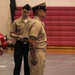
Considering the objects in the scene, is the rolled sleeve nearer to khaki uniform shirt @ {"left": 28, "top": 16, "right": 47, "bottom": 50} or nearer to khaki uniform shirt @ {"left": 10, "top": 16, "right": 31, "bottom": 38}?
khaki uniform shirt @ {"left": 28, "top": 16, "right": 47, "bottom": 50}

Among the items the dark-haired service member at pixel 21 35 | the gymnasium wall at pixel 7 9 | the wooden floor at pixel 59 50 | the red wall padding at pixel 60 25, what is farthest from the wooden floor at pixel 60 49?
the dark-haired service member at pixel 21 35

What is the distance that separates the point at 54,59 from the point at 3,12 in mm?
5108

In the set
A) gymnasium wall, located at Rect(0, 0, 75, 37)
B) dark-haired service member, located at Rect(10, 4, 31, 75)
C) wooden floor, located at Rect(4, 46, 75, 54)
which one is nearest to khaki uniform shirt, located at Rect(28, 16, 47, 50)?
dark-haired service member, located at Rect(10, 4, 31, 75)

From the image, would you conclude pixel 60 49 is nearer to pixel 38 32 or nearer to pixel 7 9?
pixel 7 9

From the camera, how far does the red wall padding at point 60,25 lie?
13.1 meters

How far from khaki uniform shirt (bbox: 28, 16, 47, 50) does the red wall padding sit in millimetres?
8477

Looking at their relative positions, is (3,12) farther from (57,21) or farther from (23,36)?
(23,36)

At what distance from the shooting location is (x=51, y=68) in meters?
8.15

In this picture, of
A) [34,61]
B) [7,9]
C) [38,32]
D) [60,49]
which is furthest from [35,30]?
[7,9]

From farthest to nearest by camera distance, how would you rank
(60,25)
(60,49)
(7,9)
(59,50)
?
1. (7,9)
2. (60,25)
3. (60,49)
4. (59,50)

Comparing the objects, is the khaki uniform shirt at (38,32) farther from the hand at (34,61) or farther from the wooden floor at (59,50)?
the wooden floor at (59,50)

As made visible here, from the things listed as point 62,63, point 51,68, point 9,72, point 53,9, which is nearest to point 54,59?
point 62,63

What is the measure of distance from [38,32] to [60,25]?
943 cm

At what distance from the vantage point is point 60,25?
13664mm
